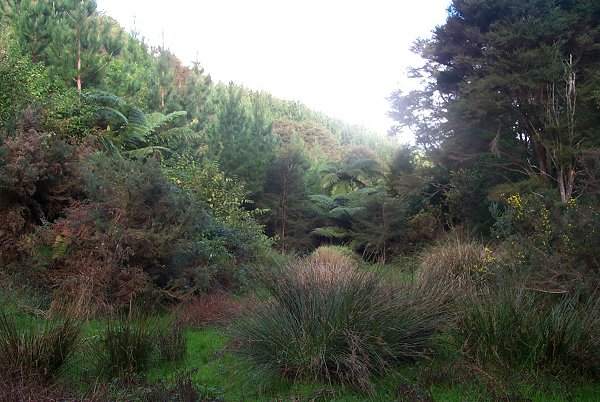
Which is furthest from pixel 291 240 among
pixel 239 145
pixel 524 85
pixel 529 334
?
pixel 529 334

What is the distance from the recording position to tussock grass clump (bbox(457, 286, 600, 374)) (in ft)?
17.6

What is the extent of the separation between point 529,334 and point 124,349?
4.19 m

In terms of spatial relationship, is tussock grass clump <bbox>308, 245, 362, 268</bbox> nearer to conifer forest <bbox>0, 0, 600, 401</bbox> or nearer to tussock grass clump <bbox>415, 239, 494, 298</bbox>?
conifer forest <bbox>0, 0, 600, 401</bbox>

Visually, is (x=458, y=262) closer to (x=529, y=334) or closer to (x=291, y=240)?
(x=529, y=334)

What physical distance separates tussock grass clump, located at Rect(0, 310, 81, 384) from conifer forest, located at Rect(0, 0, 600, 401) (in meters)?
0.02

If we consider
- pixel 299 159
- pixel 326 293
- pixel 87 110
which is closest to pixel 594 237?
pixel 326 293

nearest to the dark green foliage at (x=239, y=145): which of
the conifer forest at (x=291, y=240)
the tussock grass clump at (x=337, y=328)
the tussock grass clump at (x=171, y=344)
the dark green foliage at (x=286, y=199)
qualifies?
the conifer forest at (x=291, y=240)

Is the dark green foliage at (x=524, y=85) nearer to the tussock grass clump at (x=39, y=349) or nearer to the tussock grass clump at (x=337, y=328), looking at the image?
the tussock grass clump at (x=337, y=328)

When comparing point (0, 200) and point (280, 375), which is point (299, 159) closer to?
point (0, 200)

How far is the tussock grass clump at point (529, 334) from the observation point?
17.6ft

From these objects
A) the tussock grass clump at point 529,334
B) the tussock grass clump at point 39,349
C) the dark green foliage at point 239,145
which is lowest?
the tussock grass clump at point 39,349

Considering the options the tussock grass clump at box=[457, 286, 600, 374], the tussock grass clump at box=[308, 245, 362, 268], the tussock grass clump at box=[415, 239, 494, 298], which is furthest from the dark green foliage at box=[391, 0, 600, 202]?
the tussock grass clump at box=[457, 286, 600, 374]

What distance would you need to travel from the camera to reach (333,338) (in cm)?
540

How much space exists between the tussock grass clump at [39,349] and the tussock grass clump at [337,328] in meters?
1.71
